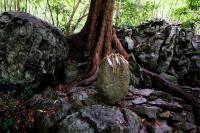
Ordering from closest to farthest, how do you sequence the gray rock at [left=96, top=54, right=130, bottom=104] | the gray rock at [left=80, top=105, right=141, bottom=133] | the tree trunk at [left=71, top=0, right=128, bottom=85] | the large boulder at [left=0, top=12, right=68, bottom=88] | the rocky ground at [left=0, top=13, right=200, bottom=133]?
1. the gray rock at [left=80, top=105, right=141, bottom=133]
2. the rocky ground at [left=0, top=13, right=200, bottom=133]
3. the gray rock at [left=96, top=54, right=130, bottom=104]
4. the large boulder at [left=0, top=12, right=68, bottom=88]
5. the tree trunk at [left=71, top=0, right=128, bottom=85]

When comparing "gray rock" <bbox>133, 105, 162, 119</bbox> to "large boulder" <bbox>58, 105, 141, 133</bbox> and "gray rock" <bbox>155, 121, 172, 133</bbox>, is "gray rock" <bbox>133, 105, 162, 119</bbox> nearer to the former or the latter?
"gray rock" <bbox>155, 121, 172, 133</bbox>

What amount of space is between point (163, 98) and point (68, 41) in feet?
12.3

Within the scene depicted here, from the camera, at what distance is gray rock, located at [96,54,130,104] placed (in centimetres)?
682

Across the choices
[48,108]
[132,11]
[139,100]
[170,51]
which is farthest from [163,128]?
[132,11]

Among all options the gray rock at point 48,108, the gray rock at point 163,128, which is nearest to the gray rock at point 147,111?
the gray rock at point 163,128

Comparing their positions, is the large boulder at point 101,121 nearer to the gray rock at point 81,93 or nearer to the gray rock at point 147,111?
the gray rock at point 147,111

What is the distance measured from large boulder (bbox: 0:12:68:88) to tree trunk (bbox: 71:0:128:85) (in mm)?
1007

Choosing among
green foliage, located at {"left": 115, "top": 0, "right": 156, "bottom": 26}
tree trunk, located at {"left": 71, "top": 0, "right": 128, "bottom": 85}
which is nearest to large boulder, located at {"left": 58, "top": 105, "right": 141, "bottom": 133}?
tree trunk, located at {"left": 71, "top": 0, "right": 128, "bottom": 85}

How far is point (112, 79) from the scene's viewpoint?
6.83 m

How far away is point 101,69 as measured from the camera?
6.86 meters

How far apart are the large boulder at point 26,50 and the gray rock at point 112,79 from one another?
6.85ft

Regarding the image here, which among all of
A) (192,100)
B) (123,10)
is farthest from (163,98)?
(123,10)

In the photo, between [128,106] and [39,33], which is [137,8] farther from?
[128,106]

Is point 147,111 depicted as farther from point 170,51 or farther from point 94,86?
point 170,51
